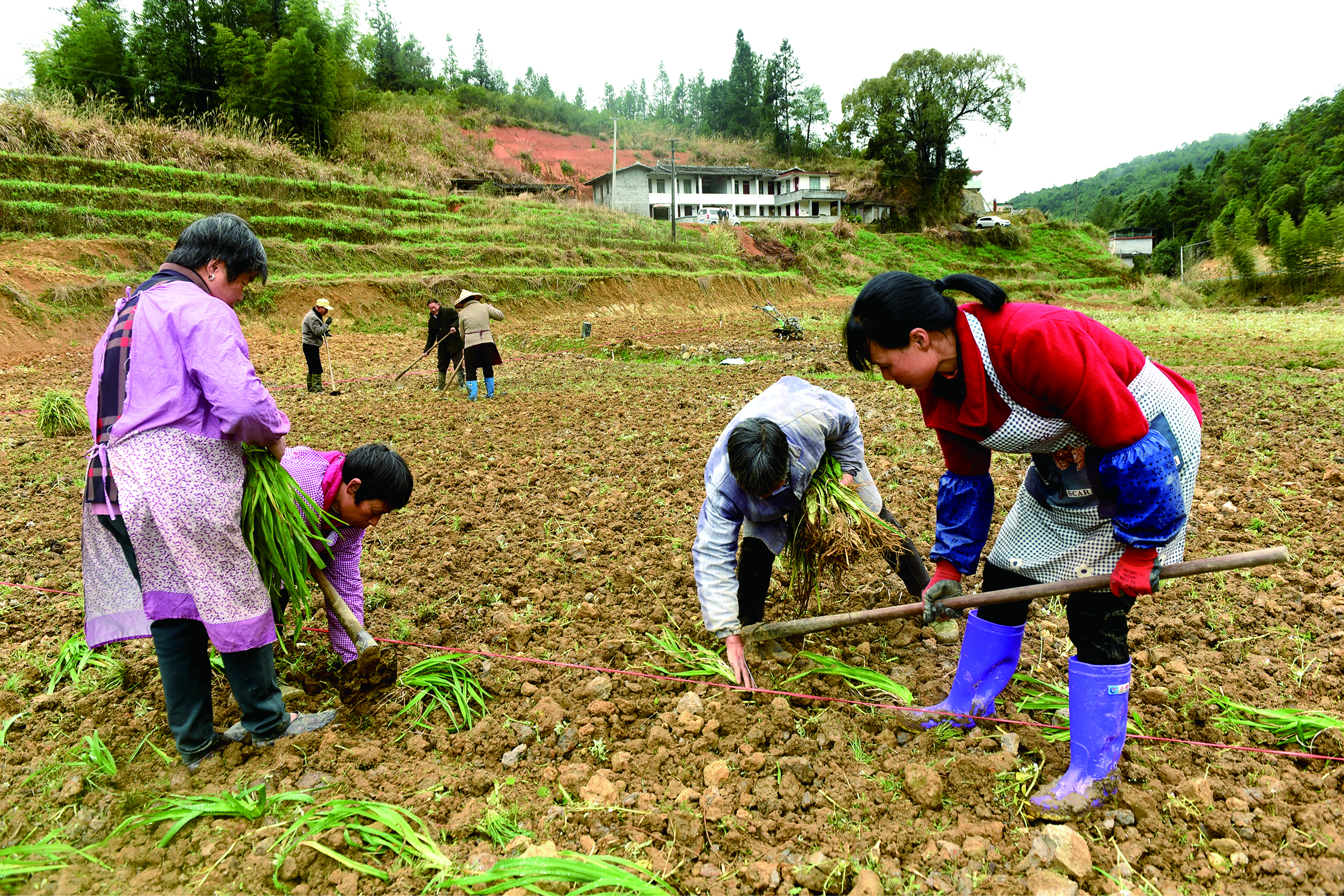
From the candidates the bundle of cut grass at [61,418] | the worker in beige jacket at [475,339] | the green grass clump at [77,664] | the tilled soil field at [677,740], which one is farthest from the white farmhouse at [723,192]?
the green grass clump at [77,664]

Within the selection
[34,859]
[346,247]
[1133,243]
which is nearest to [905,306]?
[34,859]

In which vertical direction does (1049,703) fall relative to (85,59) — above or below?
below

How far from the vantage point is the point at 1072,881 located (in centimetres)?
182

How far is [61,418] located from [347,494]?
6.68 meters

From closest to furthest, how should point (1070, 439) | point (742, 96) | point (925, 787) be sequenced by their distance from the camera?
1. point (1070, 439)
2. point (925, 787)
3. point (742, 96)

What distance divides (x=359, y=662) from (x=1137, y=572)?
2480 mm

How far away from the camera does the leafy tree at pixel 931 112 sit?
47094 millimetres

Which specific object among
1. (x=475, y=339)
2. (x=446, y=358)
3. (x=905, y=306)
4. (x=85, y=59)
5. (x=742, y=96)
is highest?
(x=742, y=96)

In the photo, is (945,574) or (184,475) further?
(945,574)

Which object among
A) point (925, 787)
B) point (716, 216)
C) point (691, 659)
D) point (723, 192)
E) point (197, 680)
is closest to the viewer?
point (925, 787)

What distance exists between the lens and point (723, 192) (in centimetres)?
4738

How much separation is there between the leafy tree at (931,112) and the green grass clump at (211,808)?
168ft

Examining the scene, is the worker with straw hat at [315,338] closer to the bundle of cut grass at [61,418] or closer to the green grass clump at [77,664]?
the bundle of cut grass at [61,418]

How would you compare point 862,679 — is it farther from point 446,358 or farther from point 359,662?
point 446,358
